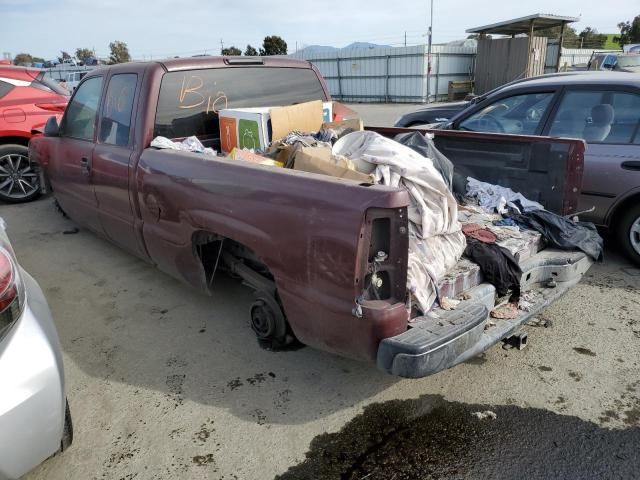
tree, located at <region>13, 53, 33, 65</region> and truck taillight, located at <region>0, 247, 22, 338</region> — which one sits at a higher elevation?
tree, located at <region>13, 53, 33, 65</region>

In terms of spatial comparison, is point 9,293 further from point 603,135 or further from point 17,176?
point 17,176

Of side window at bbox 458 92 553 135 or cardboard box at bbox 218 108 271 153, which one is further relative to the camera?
side window at bbox 458 92 553 135

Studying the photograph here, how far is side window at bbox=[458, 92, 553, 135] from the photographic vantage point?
16.8 feet

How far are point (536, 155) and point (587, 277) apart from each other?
141 cm

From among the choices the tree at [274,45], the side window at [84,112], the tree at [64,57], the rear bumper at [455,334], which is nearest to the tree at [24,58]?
the tree at [64,57]

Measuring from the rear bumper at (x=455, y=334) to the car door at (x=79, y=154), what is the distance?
10.9 feet

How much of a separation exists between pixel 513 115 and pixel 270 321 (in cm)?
379

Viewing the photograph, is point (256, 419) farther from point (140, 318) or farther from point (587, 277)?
point (587, 277)

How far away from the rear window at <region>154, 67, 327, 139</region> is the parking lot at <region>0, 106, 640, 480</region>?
4.77 feet

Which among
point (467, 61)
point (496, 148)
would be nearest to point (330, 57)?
point (467, 61)

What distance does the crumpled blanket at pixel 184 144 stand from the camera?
11.8 feet

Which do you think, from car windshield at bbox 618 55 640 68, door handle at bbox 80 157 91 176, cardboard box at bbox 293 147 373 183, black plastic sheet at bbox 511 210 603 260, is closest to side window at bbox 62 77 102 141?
door handle at bbox 80 157 91 176

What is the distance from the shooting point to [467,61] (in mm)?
23297

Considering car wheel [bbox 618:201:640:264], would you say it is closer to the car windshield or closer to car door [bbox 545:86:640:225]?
car door [bbox 545:86:640:225]
